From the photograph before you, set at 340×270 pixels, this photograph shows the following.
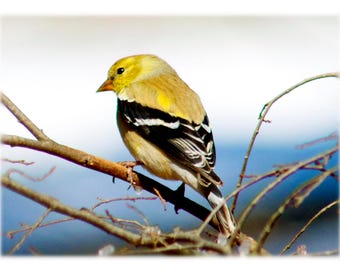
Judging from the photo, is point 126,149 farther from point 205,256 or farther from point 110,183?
point 205,256

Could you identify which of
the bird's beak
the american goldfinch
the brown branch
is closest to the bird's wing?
the american goldfinch

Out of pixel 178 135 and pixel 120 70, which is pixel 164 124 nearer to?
pixel 178 135

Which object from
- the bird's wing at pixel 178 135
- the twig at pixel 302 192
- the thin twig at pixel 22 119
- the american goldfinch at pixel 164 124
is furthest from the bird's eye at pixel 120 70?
the twig at pixel 302 192

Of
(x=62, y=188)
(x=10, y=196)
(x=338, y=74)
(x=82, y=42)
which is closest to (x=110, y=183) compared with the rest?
(x=62, y=188)

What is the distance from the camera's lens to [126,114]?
7.04 ft

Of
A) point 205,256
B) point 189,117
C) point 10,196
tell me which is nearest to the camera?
point 205,256

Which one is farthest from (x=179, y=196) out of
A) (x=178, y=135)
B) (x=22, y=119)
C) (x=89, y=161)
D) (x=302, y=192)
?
(x=302, y=192)

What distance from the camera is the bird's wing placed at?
1.90 metres

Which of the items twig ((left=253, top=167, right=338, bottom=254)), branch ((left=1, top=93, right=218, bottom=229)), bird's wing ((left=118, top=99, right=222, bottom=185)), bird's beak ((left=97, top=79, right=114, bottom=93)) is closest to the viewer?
twig ((left=253, top=167, right=338, bottom=254))

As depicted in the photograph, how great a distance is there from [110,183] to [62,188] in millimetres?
161

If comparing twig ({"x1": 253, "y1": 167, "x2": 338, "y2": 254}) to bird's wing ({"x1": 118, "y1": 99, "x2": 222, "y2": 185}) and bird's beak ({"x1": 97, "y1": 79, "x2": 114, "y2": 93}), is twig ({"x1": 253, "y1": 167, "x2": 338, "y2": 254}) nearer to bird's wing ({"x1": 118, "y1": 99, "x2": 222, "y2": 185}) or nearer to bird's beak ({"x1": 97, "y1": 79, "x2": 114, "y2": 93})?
bird's wing ({"x1": 118, "y1": 99, "x2": 222, "y2": 185})

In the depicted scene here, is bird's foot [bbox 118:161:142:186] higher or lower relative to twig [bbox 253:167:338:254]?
lower

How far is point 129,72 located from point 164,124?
345 mm

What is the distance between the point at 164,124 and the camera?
2051mm
